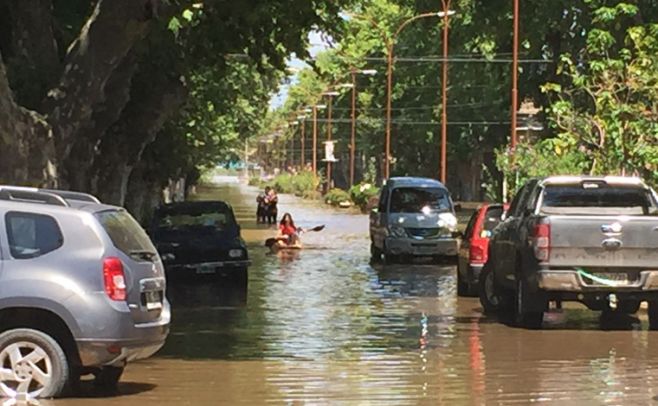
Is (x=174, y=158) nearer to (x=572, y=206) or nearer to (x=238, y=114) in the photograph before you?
(x=572, y=206)

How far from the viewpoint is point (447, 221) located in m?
32.3

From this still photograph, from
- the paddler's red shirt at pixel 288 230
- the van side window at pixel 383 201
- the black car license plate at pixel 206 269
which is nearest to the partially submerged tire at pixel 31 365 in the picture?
the black car license plate at pixel 206 269

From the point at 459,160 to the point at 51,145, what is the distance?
6611 centimetres

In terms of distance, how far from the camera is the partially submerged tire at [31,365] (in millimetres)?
11055

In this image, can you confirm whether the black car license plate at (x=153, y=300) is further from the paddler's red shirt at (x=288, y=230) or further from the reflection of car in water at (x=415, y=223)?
the paddler's red shirt at (x=288, y=230)

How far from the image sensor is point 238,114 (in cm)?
7506

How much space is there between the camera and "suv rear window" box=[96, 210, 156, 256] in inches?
448

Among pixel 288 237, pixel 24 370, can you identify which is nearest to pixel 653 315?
pixel 24 370

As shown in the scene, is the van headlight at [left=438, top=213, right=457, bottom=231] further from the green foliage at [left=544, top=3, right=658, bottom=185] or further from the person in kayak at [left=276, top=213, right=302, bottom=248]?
the person in kayak at [left=276, top=213, right=302, bottom=248]

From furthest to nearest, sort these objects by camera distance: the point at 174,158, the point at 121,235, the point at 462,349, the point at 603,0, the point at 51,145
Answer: the point at 174,158 → the point at 603,0 → the point at 51,145 → the point at 462,349 → the point at 121,235

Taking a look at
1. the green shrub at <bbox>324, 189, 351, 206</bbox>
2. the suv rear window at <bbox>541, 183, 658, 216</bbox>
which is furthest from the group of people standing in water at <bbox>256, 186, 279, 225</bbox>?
the suv rear window at <bbox>541, 183, 658, 216</bbox>

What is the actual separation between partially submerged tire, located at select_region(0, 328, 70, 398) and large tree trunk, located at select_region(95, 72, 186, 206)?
1898cm

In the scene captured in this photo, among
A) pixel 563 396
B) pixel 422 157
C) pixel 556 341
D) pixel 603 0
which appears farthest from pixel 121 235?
pixel 422 157

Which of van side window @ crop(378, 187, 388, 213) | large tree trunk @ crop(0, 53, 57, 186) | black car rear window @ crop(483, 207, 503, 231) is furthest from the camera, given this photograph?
van side window @ crop(378, 187, 388, 213)
